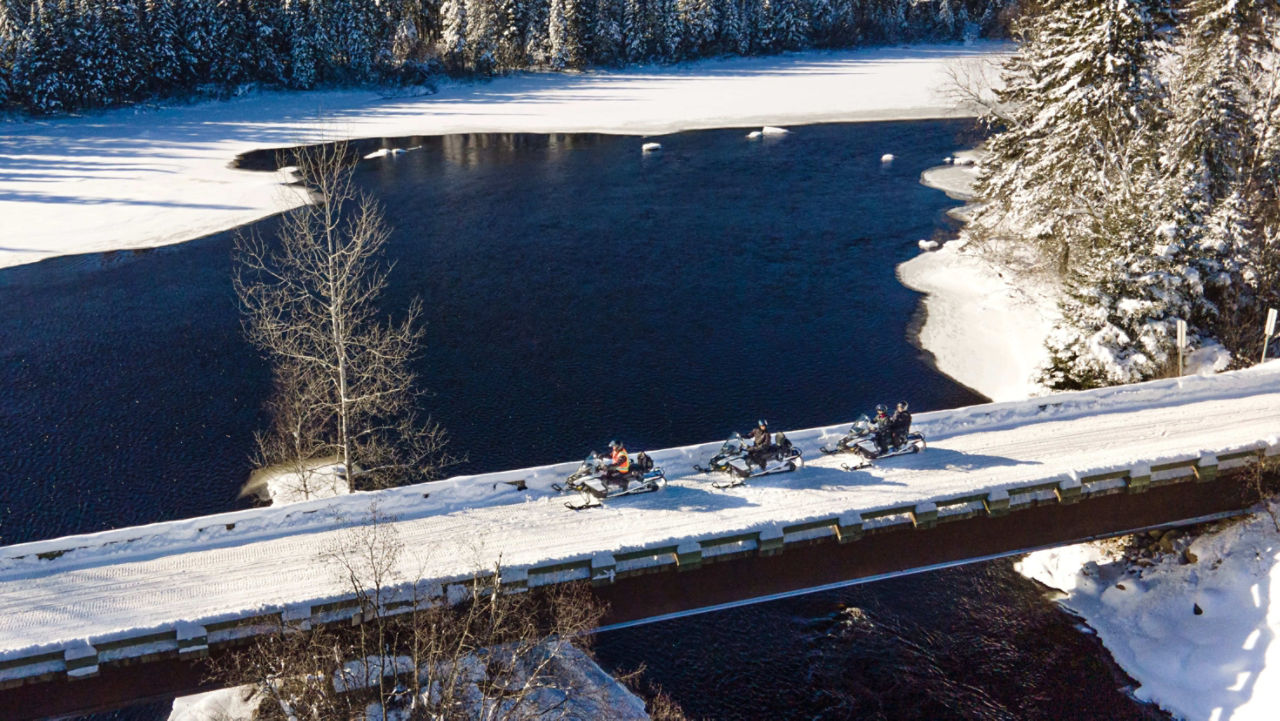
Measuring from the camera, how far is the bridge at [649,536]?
2075 centimetres

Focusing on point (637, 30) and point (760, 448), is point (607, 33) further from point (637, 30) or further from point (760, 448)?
point (760, 448)

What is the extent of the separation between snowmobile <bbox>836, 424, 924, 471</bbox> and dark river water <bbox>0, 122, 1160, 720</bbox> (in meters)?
4.19

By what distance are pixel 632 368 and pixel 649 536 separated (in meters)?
17.6

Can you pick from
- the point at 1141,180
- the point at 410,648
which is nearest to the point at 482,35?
the point at 1141,180

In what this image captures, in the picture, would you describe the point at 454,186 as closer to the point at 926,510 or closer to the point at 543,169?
the point at 543,169

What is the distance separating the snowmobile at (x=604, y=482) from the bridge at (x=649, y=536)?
299 mm

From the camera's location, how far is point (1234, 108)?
Answer: 4256cm

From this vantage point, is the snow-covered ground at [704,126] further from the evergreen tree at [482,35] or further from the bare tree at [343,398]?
the bare tree at [343,398]

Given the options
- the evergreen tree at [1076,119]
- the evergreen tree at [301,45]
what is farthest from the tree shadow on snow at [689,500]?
the evergreen tree at [301,45]

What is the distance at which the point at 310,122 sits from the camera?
83750 mm

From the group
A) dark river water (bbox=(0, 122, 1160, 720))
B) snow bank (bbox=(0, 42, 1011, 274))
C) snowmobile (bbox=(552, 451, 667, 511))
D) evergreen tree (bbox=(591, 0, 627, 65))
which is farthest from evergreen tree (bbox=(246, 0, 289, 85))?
snowmobile (bbox=(552, 451, 667, 511))

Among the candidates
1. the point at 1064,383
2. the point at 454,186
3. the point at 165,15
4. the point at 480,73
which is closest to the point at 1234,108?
the point at 1064,383

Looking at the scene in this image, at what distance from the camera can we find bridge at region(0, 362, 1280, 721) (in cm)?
2075

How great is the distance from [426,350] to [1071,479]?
27.1m
